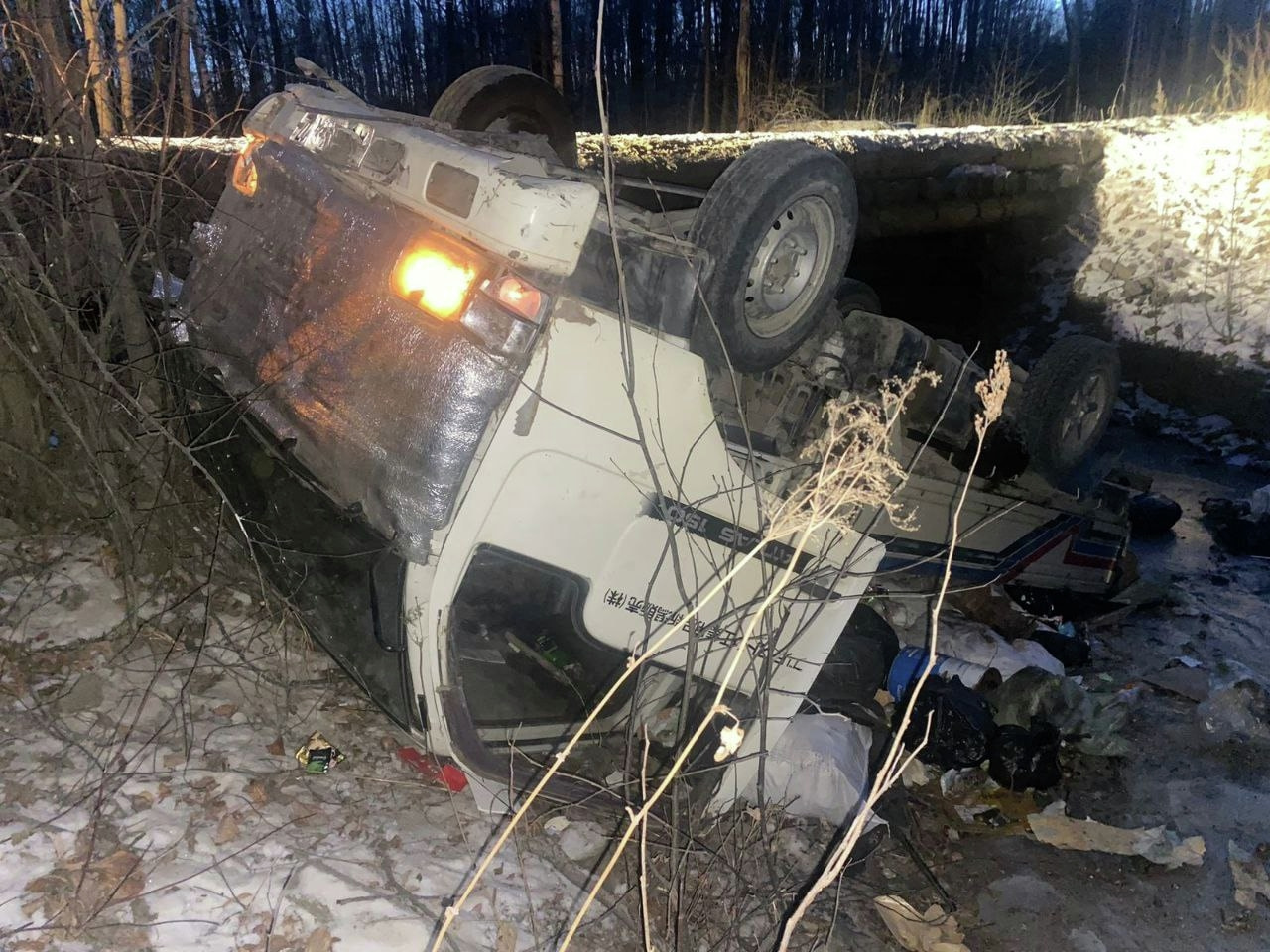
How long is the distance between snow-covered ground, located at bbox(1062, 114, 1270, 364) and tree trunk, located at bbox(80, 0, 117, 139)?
9.37 m

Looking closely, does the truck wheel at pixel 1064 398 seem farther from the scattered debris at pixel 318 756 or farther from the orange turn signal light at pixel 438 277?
the scattered debris at pixel 318 756

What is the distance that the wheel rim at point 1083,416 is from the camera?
4367 mm

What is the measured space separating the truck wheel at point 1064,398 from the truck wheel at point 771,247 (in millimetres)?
1684

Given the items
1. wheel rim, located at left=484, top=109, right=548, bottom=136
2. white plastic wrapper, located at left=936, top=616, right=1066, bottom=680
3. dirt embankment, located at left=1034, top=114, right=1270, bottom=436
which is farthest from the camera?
dirt embankment, located at left=1034, top=114, right=1270, bottom=436

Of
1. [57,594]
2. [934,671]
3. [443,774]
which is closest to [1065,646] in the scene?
[934,671]

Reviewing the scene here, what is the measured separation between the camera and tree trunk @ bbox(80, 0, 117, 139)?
292cm

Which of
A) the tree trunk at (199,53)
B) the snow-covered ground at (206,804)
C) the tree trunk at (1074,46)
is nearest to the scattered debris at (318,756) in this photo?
the snow-covered ground at (206,804)

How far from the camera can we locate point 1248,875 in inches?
133

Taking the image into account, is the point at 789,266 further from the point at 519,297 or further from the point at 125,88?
the point at 125,88

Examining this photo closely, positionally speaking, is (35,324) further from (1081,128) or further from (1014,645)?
(1081,128)

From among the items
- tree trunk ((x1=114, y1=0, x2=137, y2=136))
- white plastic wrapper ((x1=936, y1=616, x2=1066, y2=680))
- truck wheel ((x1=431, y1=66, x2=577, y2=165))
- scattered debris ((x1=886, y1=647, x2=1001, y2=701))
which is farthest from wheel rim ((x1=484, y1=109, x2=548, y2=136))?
white plastic wrapper ((x1=936, y1=616, x2=1066, y2=680))

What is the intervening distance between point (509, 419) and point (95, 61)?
83.9 inches

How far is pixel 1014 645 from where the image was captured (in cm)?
482

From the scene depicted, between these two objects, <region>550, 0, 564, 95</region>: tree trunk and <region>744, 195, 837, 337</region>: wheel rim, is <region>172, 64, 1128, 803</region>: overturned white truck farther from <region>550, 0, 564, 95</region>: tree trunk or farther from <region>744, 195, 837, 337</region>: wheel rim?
<region>550, 0, 564, 95</region>: tree trunk
